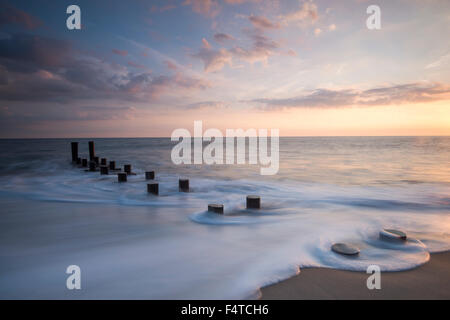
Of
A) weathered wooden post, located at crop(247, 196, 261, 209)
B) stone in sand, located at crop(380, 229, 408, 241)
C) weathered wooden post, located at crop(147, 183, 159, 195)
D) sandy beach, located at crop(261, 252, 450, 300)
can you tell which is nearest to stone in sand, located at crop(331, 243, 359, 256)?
sandy beach, located at crop(261, 252, 450, 300)

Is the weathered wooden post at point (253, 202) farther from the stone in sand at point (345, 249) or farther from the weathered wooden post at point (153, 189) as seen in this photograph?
the weathered wooden post at point (153, 189)

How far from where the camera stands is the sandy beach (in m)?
2.39

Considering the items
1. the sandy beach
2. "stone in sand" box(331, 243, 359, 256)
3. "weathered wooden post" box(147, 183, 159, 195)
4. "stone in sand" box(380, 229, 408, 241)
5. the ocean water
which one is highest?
"weathered wooden post" box(147, 183, 159, 195)

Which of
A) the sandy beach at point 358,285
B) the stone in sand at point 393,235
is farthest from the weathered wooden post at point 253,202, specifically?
the sandy beach at point 358,285

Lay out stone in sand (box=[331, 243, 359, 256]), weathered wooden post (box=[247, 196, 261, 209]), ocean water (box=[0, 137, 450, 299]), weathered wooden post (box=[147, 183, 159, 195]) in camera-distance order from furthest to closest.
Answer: weathered wooden post (box=[147, 183, 159, 195]), weathered wooden post (box=[247, 196, 261, 209]), stone in sand (box=[331, 243, 359, 256]), ocean water (box=[0, 137, 450, 299])

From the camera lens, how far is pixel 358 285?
8.30 ft

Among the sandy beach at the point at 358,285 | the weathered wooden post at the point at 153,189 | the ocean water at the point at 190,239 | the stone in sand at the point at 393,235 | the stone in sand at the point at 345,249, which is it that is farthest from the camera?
the weathered wooden post at the point at 153,189

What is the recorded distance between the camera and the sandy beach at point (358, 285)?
239 cm

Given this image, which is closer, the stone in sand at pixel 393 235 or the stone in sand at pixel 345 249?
the stone in sand at pixel 345 249

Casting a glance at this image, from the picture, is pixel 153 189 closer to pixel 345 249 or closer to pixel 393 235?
pixel 345 249

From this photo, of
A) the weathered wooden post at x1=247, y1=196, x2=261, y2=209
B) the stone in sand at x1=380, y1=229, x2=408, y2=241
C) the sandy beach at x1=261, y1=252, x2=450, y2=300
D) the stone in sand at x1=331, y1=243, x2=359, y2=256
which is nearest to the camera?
the sandy beach at x1=261, y1=252, x2=450, y2=300

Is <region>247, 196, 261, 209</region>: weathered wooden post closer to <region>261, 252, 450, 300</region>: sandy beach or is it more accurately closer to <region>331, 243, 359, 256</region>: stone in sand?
<region>331, 243, 359, 256</region>: stone in sand

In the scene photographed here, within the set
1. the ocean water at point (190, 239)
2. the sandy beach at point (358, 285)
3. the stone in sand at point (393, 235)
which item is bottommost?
the ocean water at point (190, 239)
